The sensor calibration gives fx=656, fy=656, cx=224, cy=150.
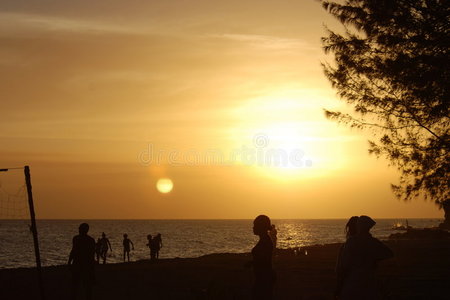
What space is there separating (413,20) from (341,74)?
253 cm

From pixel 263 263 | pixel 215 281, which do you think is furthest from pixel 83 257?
pixel 263 263

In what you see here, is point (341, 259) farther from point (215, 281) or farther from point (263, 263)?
point (215, 281)

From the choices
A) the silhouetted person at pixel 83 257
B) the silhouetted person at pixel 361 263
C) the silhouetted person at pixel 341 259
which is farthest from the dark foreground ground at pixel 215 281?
the silhouetted person at pixel 361 263

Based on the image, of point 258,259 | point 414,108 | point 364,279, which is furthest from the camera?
point 414,108

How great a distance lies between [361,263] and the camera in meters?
9.22

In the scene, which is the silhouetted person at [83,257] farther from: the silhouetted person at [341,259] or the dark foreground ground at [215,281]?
the silhouetted person at [341,259]

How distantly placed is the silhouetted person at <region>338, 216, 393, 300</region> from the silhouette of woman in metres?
1.34

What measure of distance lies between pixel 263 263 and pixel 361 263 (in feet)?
5.66

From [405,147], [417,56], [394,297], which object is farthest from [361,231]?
[394,297]

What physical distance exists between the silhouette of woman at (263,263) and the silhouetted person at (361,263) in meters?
1.34

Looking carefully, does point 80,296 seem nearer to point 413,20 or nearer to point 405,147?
point 405,147

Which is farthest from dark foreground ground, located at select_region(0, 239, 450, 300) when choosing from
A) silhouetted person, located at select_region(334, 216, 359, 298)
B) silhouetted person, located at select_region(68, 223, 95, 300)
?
silhouetted person, located at select_region(334, 216, 359, 298)

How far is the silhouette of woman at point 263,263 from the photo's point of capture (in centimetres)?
1020

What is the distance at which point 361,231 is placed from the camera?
30.5 feet
